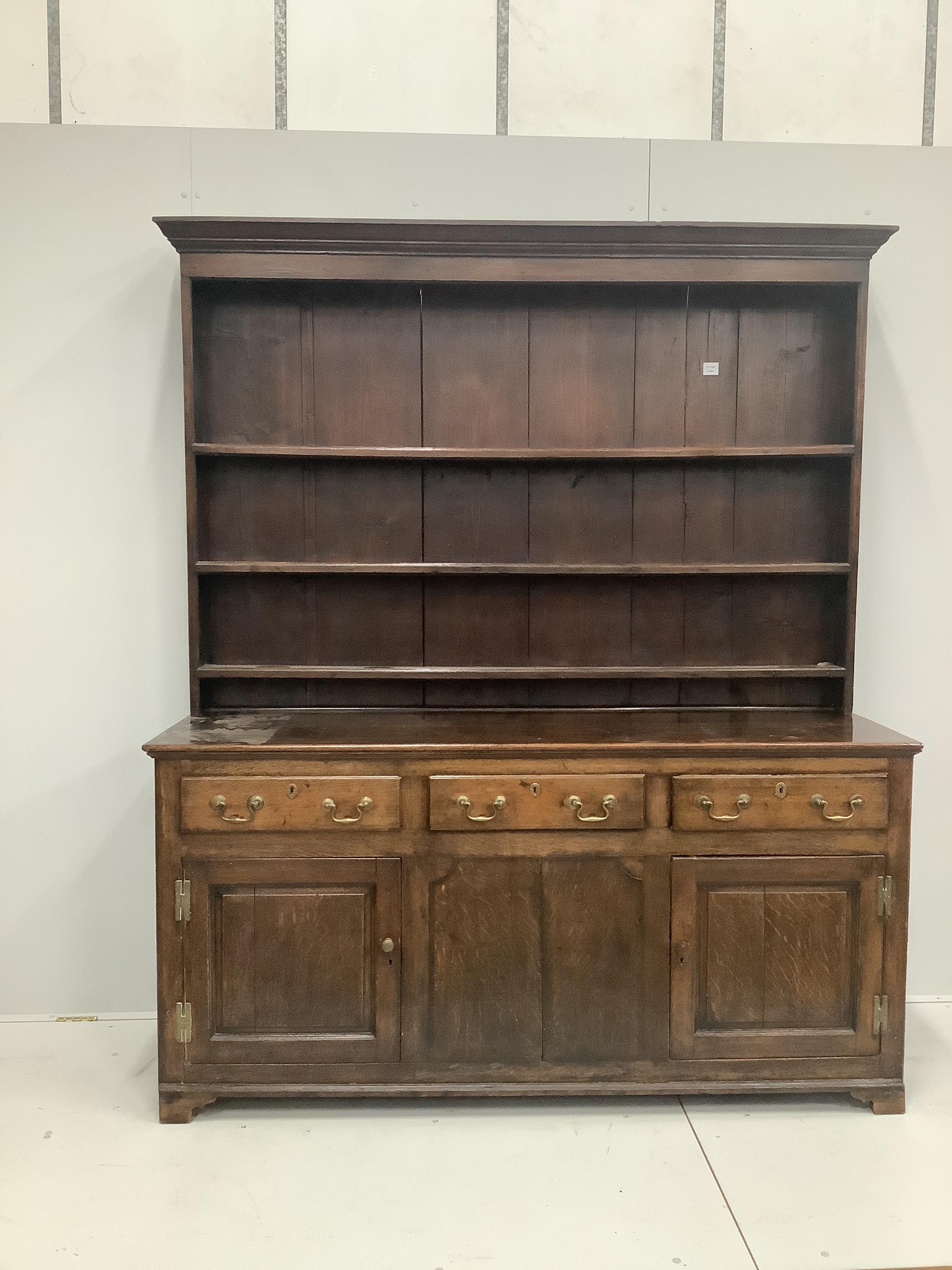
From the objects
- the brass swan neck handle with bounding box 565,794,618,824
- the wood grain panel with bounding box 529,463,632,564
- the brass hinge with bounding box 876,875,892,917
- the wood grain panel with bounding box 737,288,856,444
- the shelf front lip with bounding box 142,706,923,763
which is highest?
the wood grain panel with bounding box 737,288,856,444

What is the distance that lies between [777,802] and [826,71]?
246 cm

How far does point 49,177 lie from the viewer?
2750 mm

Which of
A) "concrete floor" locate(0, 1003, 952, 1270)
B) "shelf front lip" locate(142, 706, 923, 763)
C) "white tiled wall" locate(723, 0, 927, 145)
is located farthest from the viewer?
"white tiled wall" locate(723, 0, 927, 145)

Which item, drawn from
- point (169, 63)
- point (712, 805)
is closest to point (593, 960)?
point (712, 805)

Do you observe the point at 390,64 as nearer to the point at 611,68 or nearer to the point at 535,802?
the point at 611,68

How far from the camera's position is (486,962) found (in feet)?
7.55

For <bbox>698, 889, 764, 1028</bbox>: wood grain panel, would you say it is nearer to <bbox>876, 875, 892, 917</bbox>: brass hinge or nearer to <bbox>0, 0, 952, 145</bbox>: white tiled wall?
<bbox>876, 875, 892, 917</bbox>: brass hinge

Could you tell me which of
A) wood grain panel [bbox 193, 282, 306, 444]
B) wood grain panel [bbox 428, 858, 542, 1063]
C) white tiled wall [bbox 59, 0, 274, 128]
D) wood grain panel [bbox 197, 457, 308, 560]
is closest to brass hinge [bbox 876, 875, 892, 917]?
wood grain panel [bbox 428, 858, 542, 1063]

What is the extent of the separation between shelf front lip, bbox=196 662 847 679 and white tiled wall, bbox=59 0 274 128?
1803 millimetres

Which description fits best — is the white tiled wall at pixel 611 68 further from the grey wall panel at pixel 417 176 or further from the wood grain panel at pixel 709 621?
the wood grain panel at pixel 709 621

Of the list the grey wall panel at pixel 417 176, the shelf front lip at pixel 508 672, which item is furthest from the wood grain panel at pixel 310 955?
the grey wall panel at pixel 417 176

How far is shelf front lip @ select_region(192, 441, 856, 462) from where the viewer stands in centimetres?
258

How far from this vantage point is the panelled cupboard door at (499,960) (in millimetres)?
2301

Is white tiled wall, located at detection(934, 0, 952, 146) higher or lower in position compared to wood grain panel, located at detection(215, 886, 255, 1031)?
higher
